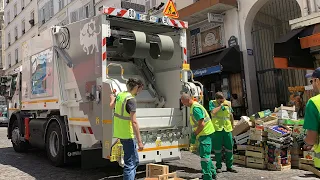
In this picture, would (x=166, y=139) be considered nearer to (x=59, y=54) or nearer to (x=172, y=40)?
(x=172, y=40)


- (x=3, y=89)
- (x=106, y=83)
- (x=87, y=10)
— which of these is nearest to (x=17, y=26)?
(x=87, y=10)

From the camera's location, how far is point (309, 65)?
972 centimetres

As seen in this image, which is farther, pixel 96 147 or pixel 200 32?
pixel 200 32

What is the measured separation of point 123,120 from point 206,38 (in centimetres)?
980

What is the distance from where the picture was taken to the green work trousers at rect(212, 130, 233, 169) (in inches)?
256

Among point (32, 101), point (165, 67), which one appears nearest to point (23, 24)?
point (32, 101)

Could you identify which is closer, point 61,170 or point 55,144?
point 61,170

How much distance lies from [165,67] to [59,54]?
89.3 inches

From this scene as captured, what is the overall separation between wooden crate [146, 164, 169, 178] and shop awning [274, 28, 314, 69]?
5.59 m

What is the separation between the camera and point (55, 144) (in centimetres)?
731

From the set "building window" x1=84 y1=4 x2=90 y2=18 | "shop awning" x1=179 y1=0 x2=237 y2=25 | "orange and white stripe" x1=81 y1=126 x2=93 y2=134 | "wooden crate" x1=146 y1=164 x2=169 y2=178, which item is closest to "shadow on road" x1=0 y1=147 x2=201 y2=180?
"orange and white stripe" x1=81 y1=126 x2=93 y2=134

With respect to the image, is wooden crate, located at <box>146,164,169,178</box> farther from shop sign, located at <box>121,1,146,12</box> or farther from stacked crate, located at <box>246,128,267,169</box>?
shop sign, located at <box>121,1,146,12</box>

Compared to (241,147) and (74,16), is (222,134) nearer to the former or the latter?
(241,147)

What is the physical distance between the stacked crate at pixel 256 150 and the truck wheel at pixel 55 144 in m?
4.06
